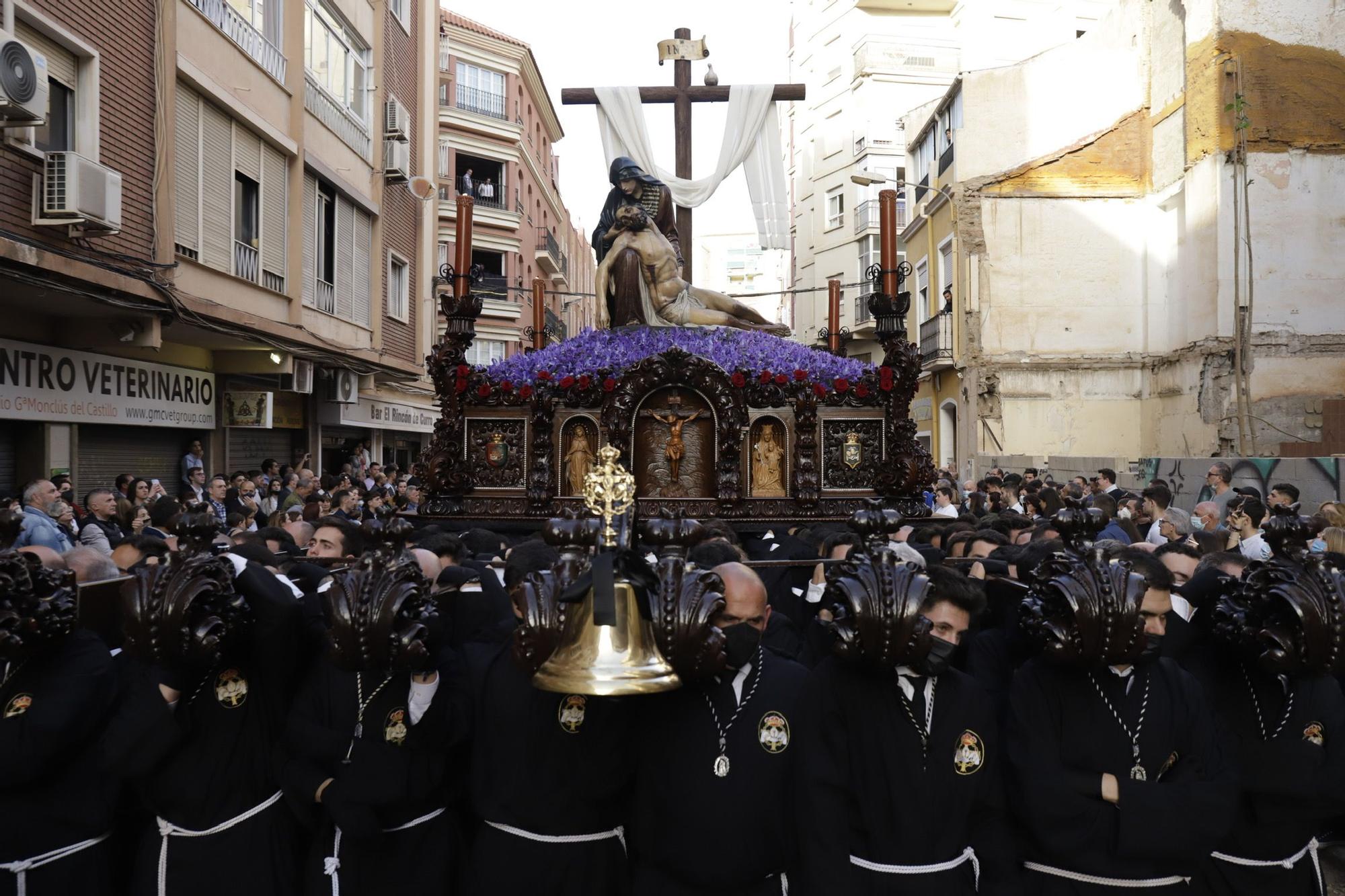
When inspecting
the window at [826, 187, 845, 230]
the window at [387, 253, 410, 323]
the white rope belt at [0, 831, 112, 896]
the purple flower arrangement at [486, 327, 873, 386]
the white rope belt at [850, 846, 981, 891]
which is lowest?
the white rope belt at [0, 831, 112, 896]

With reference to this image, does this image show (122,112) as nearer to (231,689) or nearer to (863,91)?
(231,689)

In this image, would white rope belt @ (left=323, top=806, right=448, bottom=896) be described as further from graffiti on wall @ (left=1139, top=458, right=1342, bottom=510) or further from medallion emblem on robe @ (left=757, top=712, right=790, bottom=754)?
graffiti on wall @ (left=1139, top=458, right=1342, bottom=510)

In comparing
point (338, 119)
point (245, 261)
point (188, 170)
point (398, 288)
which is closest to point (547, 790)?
point (188, 170)

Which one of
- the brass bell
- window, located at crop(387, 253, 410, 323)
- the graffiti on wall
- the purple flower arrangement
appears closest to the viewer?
the brass bell

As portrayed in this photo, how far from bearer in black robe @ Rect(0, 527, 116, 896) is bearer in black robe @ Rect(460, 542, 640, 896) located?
1.19m

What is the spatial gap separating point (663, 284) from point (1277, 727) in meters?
7.17

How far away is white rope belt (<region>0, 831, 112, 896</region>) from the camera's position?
3.48 m

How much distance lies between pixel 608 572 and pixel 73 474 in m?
11.3

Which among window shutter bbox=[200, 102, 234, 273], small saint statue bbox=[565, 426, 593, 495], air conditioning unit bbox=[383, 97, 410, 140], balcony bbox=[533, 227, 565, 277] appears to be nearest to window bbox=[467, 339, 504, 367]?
balcony bbox=[533, 227, 565, 277]

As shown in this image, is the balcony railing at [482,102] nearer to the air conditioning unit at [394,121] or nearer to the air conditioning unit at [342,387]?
the air conditioning unit at [394,121]

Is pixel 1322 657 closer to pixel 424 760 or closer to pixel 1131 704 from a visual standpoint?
pixel 1131 704

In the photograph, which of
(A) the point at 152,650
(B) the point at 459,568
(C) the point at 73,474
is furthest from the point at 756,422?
(C) the point at 73,474

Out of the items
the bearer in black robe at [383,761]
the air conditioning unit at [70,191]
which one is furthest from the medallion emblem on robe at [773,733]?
the air conditioning unit at [70,191]

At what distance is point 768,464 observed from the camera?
8.74 meters
